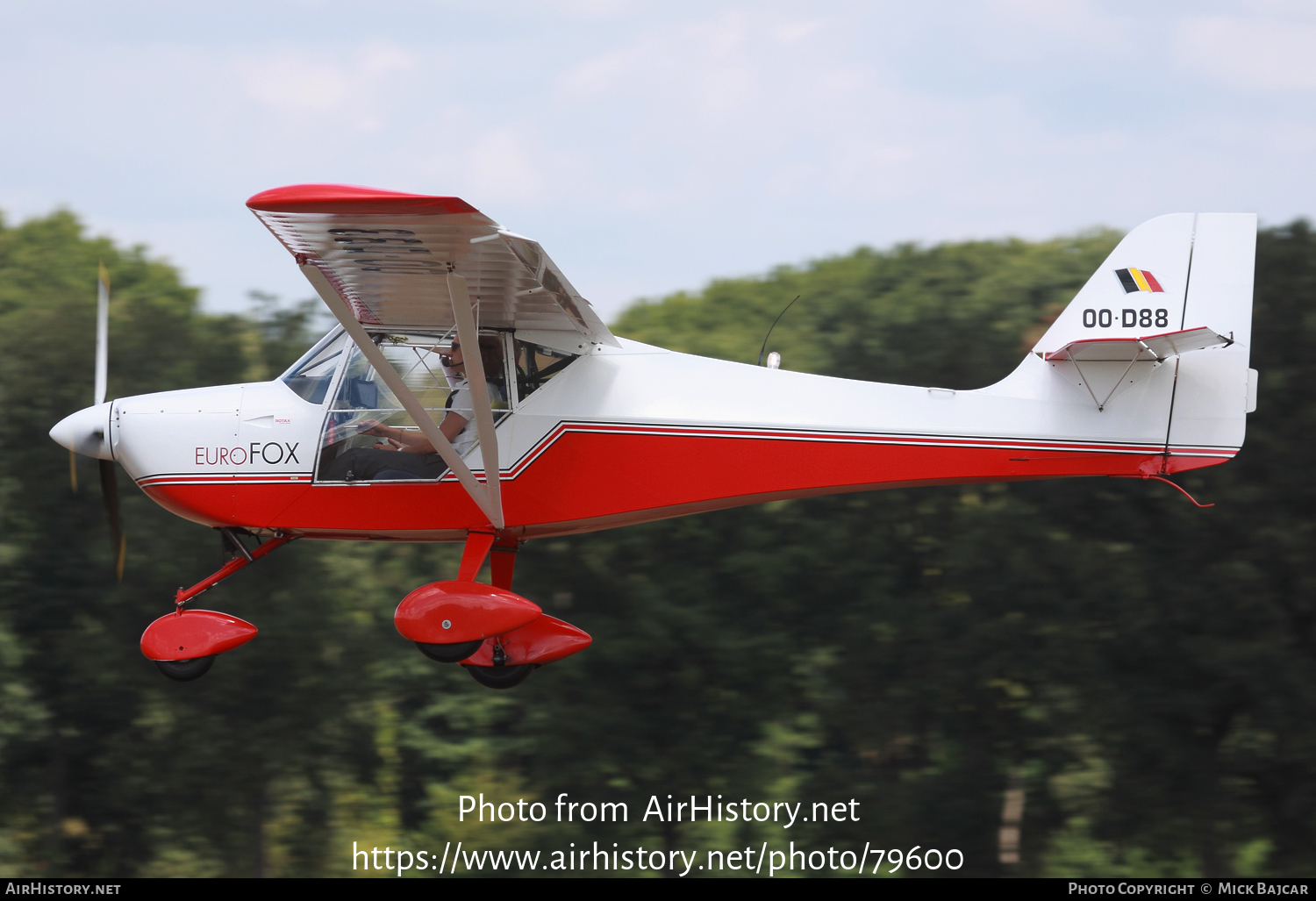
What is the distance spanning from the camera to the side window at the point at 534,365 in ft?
25.4

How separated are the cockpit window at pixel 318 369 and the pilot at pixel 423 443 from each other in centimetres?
43

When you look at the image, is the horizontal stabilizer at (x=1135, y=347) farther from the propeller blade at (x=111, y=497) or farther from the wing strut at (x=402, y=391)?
the propeller blade at (x=111, y=497)

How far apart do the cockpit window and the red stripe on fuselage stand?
0.59m

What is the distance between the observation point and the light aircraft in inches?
300

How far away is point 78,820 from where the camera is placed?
1861cm

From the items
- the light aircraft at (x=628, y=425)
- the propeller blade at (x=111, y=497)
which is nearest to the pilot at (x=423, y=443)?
the light aircraft at (x=628, y=425)

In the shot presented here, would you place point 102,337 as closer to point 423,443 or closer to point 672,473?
point 423,443

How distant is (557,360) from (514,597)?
4.97ft

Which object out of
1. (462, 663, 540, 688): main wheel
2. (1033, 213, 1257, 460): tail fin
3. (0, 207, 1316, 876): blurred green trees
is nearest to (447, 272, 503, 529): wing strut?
(462, 663, 540, 688): main wheel

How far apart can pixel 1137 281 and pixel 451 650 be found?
15.8 feet

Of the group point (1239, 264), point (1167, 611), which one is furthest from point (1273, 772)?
point (1239, 264)

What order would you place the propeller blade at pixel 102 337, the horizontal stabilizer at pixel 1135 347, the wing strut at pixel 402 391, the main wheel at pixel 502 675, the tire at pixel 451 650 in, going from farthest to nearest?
the propeller blade at pixel 102 337 → the main wheel at pixel 502 675 → the tire at pixel 451 650 → the horizontal stabilizer at pixel 1135 347 → the wing strut at pixel 402 391

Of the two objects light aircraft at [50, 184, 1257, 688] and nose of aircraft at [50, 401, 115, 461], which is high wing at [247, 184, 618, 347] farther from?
nose of aircraft at [50, 401, 115, 461]

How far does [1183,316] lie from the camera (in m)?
7.73
